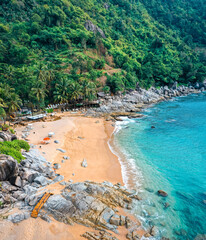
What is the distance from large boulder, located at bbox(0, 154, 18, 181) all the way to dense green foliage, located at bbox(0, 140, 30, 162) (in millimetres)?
2771

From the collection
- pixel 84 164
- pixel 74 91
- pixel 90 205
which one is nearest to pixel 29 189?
pixel 90 205

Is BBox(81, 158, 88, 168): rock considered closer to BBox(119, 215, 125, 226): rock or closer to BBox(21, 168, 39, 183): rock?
BBox(21, 168, 39, 183): rock

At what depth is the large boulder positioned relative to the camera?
46.2ft

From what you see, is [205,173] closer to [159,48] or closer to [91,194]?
[91,194]

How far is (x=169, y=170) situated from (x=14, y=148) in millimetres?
22558

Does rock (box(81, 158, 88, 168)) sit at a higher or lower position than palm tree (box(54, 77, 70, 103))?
lower

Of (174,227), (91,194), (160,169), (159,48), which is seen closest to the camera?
(174,227)

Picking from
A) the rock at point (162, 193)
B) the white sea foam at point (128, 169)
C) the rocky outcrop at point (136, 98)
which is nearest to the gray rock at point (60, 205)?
the white sea foam at point (128, 169)

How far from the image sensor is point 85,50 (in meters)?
78.8

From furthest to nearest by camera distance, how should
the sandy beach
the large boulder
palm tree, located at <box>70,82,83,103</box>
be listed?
palm tree, located at <box>70,82,83,103</box> < the large boulder < the sandy beach

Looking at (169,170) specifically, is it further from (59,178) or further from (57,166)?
(57,166)

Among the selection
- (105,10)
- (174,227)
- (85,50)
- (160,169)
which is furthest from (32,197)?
(105,10)

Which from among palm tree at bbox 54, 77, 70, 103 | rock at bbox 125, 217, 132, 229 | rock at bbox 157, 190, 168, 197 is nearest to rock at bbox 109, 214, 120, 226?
rock at bbox 125, 217, 132, 229

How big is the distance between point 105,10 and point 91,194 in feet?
466
